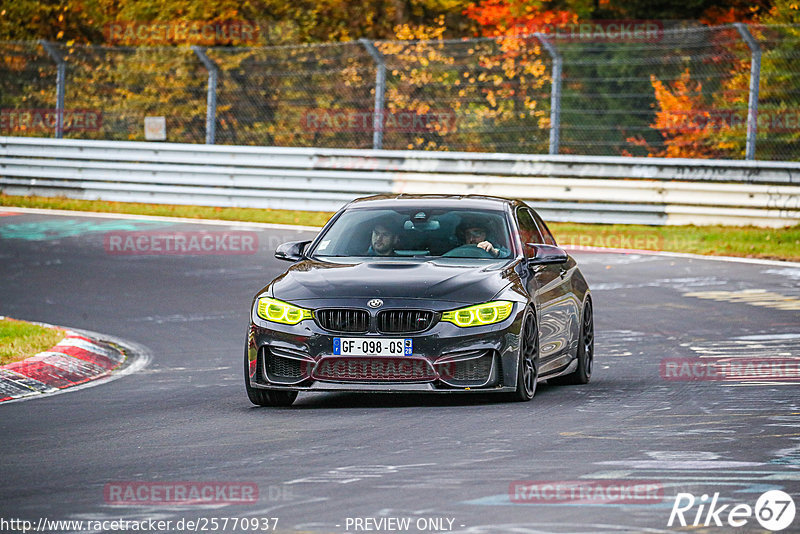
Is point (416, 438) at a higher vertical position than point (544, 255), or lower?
lower

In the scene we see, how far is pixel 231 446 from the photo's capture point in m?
8.10

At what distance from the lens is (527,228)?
11586mm

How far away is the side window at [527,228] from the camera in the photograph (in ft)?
37.1

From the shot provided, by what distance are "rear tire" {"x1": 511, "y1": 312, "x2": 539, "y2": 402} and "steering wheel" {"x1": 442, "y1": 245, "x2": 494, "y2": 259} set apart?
785mm

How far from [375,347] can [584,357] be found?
256cm

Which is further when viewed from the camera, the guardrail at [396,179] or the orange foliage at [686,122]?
the orange foliage at [686,122]

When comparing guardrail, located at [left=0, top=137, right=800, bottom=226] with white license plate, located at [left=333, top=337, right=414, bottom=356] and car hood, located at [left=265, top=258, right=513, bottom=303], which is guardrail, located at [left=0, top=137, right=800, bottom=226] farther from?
white license plate, located at [left=333, top=337, right=414, bottom=356]

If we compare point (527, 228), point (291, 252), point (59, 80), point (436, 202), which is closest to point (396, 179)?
point (59, 80)

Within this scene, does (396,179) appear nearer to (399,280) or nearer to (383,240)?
(383,240)

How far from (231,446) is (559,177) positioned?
53.9 ft
